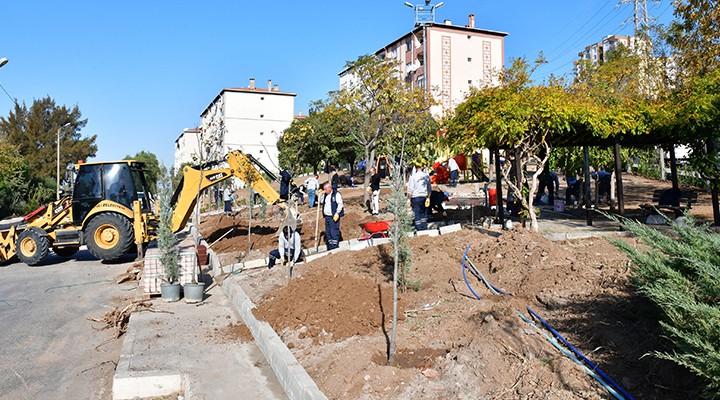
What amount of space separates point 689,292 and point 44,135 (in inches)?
2418

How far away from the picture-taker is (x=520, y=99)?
10281 mm

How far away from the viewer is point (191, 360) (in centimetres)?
618

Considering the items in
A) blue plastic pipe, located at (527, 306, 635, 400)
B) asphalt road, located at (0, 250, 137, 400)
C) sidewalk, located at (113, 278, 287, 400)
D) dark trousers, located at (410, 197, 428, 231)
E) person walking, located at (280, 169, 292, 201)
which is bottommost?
asphalt road, located at (0, 250, 137, 400)

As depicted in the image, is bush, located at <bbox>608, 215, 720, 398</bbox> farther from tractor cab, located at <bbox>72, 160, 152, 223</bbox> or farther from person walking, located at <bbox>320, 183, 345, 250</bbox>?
tractor cab, located at <bbox>72, 160, 152, 223</bbox>

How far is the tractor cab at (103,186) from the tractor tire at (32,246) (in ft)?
3.20

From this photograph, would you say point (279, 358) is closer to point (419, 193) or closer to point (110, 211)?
point (419, 193)

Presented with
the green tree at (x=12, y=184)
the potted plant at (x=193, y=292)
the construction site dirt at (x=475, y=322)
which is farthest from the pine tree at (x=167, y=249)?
the green tree at (x=12, y=184)

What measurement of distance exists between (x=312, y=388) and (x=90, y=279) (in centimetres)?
995

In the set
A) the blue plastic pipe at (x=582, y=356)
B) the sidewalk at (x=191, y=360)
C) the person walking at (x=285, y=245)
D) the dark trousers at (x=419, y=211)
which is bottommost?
the sidewalk at (x=191, y=360)

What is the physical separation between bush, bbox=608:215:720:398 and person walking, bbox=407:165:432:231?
23.3 feet

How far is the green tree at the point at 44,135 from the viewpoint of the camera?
173 feet

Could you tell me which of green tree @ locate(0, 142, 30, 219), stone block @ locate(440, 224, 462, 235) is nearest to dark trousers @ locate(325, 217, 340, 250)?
stone block @ locate(440, 224, 462, 235)

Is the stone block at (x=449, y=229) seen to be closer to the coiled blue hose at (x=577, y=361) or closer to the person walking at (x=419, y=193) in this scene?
the person walking at (x=419, y=193)

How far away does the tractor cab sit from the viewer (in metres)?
14.8
